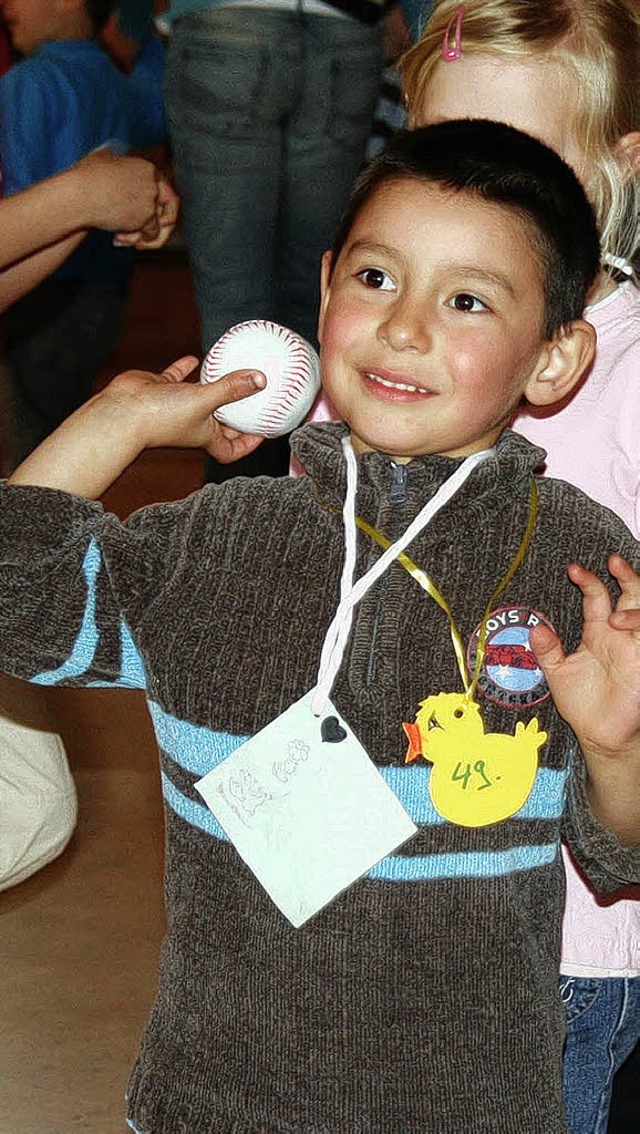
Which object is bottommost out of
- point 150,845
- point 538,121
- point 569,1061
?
point 150,845

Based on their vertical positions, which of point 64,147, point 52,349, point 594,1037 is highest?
point 64,147

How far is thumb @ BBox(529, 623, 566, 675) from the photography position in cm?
119

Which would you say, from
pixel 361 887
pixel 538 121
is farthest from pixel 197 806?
pixel 538 121

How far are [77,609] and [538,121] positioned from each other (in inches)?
30.2

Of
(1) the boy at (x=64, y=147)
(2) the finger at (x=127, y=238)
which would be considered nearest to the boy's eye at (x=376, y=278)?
(2) the finger at (x=127, y=238)

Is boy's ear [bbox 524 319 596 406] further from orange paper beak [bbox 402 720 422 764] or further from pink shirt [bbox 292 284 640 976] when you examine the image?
orange paper beak [bbox 402 720 422 764]

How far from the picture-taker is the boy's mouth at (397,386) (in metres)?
1.25

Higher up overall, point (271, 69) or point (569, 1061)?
point (271, 69)

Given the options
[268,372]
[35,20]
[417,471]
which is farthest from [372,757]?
[35,20]

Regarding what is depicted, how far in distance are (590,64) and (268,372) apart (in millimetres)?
533

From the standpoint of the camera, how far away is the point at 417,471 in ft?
4.14

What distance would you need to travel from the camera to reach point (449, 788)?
1.20 meters

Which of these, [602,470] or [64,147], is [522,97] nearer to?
[602,470]

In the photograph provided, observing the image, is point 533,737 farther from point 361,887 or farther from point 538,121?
point 538,121
